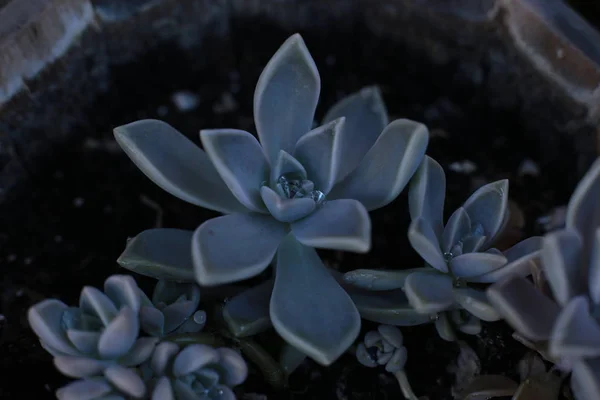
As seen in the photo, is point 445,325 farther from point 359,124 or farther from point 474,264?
point 359,124

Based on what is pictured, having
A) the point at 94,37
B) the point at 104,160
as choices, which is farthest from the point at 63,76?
the point at 104,160

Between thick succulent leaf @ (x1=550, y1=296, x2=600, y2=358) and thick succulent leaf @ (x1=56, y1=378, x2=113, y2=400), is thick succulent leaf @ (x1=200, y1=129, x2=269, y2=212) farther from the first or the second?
thick succulent leaf @ (x1=550, y1=296, x2=600, y2=358)

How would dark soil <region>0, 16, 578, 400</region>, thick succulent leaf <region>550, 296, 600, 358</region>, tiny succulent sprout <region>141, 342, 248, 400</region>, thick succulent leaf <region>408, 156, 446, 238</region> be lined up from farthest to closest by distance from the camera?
dark soil <region>0, 16, 578, 400</region> → thick succulent leaf <region>408, 156, 446, 238</region> → tiny succulent sprout <region>141, 342, 248, 400</region> → thick succulent leaf <region>550, 296, 600, 358</region>

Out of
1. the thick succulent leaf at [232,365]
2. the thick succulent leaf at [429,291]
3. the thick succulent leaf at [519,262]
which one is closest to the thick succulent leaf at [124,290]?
the thick succulent leaf at [232,365]

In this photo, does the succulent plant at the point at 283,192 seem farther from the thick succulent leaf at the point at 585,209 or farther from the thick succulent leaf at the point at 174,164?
the thick succulent leaf at the point at 585,209

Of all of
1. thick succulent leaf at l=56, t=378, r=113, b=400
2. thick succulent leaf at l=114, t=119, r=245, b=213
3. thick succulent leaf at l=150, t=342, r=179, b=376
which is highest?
thick succulent leaf at l=114, t=119, r=245, b=213

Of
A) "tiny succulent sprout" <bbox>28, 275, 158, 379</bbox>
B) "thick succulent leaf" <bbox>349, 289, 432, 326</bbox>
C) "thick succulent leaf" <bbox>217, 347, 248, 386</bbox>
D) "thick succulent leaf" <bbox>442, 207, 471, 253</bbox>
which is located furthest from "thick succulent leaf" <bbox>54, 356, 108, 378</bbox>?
"thick succulent leaf" <bbox>442, 207, 471, 253</bbox>
